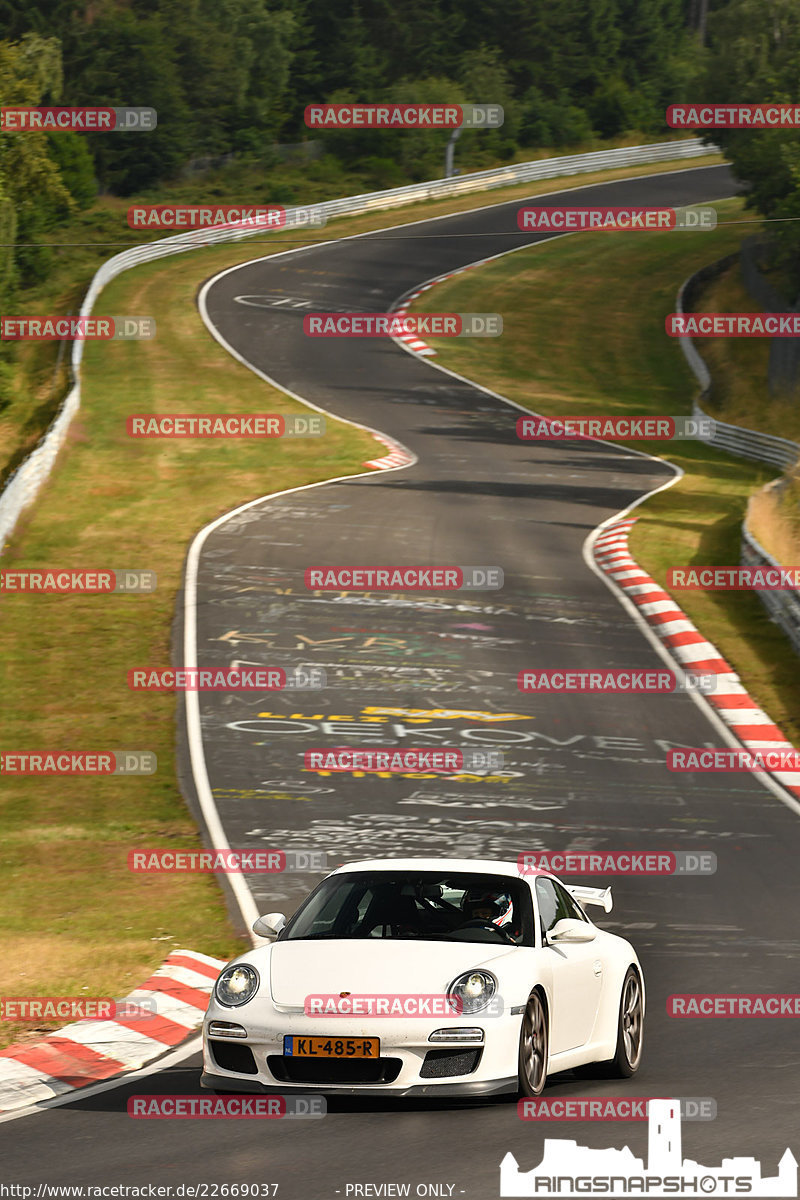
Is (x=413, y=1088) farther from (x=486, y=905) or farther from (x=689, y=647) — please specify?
(x=689, y=647)

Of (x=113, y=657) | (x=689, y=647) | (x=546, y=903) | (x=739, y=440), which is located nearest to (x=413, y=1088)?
(x=546, y=903)

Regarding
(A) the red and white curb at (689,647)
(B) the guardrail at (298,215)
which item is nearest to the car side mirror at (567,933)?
(A) the red and white curb at (689,647)

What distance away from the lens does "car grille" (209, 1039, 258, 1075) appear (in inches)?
323

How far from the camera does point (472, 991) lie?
27.1ft

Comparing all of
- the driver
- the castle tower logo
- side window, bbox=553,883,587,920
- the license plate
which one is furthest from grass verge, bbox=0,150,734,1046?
the castle tower logo

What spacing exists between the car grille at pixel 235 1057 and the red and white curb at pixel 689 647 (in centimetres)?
1108

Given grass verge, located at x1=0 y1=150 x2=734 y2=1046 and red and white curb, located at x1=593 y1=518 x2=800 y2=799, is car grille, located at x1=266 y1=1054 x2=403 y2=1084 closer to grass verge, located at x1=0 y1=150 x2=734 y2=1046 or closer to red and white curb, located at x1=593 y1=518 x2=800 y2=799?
grass verge, located at x1=0 y1=150 x2=734 y2=1046

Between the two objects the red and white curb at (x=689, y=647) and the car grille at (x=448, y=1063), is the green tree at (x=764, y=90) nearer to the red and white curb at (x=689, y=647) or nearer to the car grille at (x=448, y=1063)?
the red and white curb at (x=689, y=647)

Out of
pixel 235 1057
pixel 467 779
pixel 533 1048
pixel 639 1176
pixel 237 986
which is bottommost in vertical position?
pixel 467 779

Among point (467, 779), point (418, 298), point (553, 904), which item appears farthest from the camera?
point (418, 298)

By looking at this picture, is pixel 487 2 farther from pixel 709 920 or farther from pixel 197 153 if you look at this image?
pixel 709 920

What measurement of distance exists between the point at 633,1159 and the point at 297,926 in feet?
8.65

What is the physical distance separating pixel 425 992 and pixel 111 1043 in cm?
287

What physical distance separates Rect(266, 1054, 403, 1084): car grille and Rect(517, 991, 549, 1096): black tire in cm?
68
